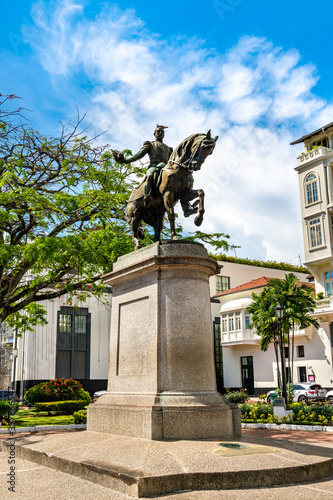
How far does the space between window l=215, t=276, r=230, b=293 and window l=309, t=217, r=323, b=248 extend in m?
16.6

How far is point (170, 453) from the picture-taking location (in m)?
6.24

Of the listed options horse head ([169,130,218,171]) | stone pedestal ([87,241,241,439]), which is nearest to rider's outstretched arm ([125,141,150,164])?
horse head ([169,130,218,171])

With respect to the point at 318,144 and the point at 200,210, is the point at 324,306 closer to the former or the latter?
the point at 318,144

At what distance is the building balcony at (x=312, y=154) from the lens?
3972 cm

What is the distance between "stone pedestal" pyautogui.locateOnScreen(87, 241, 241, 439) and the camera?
293 inches

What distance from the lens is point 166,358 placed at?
7.95 m

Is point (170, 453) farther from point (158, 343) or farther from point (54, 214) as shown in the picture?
point (54, 214)

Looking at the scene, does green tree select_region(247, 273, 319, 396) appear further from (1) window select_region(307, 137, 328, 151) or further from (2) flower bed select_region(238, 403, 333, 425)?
(2) flower bed select_region(238, 403, 333, 425)

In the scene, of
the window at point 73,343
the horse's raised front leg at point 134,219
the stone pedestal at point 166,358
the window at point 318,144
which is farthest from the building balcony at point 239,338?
the stone pedestal at point 166,358

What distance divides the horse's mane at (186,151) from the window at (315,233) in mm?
33020

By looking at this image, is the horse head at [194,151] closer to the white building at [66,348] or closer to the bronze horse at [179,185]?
the bronze horse at [179,185]

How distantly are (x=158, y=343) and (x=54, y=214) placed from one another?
10050 mm

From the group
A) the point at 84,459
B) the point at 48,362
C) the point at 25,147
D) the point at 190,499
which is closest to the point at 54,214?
the point at 25,147

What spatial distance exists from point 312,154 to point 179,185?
114 ft
